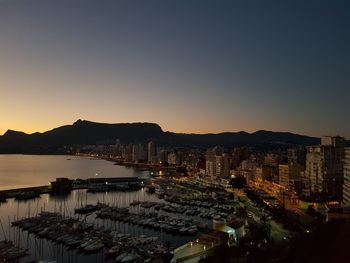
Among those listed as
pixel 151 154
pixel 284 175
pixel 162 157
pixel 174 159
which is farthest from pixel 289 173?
pixel 151 154

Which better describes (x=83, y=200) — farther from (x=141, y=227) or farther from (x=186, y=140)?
(x=186, y=140)

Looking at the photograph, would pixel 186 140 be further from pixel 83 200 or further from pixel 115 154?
pixel 83 200

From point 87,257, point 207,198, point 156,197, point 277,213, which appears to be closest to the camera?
point 87,257

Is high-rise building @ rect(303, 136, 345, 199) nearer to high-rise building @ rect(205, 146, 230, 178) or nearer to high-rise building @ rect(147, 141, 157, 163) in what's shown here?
high-rise building @ rect(205, 146, 230, 178)

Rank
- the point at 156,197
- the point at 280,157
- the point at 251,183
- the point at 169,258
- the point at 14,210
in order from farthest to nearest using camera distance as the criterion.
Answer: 1. the point at 280,157
2. the point at 251,183
3. the point at 156,197
4. the point at 14,210
5. the point at 169,258

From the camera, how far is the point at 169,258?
25.2 ft

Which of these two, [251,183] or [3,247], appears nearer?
[3,247]

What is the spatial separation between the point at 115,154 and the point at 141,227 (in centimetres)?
5574

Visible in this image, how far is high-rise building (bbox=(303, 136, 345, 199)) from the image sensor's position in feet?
53.9

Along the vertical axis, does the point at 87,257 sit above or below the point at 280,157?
below

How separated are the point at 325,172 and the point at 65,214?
37.5ft

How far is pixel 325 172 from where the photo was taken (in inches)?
671

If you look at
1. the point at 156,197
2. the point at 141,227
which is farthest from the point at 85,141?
the point at 141,227

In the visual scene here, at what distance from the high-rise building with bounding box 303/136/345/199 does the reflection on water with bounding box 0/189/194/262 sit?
7.62 m
